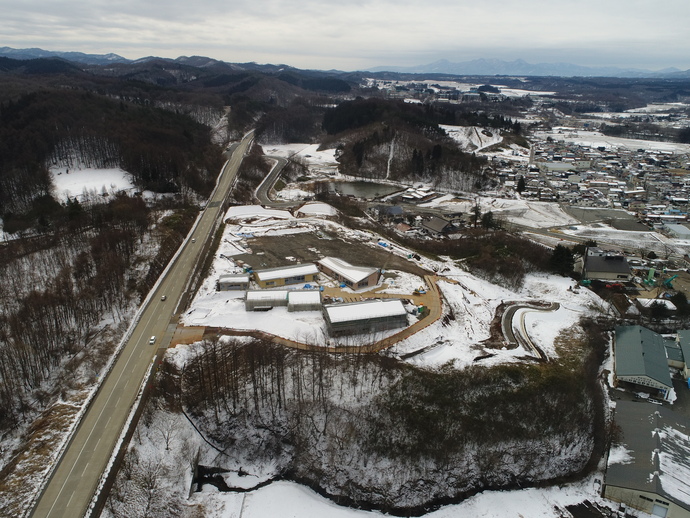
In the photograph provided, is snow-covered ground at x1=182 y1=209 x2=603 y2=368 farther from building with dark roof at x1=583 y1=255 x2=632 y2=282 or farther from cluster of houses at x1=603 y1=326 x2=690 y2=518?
cluster of houses at x1=603 y1=326 x2=690 y2=518

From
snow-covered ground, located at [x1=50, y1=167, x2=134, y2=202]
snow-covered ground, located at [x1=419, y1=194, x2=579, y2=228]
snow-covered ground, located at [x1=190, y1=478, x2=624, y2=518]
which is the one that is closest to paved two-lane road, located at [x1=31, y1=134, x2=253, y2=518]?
snow-covered ground, located at [x1=190, y1=478, x2=624, y2=518]

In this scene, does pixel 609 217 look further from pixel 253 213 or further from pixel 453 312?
pixel 253 213

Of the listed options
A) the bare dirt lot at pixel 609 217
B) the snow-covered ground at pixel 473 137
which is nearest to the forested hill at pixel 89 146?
the bare dirt lot at pixel 609 217

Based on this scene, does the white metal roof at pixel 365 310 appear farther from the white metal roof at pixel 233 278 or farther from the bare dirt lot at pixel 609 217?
the bare dirt lot at pixel 609 217

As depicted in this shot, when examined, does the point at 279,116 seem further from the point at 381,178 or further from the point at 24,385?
the point at 24,385

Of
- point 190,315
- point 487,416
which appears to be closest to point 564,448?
point 487,416

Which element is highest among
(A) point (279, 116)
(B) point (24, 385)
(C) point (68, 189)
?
(A) point (279, 116)
